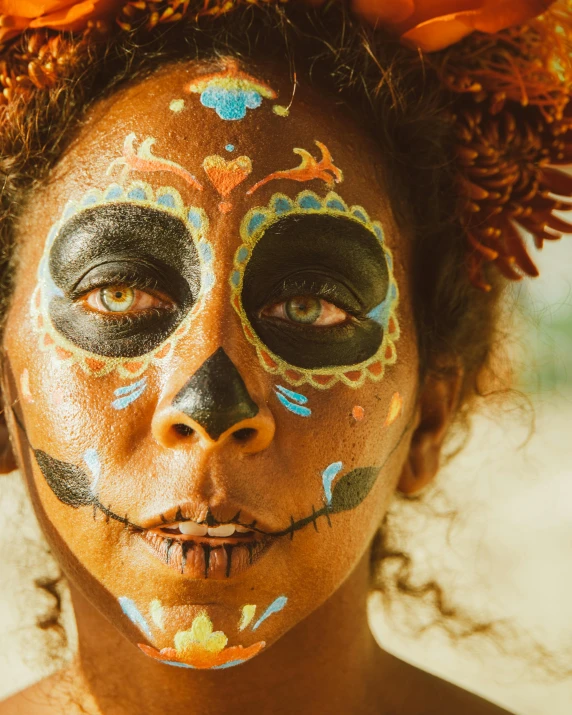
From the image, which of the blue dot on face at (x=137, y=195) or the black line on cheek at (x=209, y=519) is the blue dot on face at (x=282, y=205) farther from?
the black line on cheek at (x=209, y=519)

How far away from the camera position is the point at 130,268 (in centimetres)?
233

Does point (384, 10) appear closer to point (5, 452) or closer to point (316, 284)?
point (316, 284)

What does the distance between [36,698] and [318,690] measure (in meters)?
0.84

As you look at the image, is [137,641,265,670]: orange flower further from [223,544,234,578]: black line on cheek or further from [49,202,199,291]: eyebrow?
[49,202,199,291]: eyebrow

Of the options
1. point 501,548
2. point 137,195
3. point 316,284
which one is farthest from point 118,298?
point 501,548

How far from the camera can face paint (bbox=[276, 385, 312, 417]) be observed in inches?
91.0

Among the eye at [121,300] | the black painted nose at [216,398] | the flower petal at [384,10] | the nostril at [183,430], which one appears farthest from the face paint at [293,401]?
the flower petal at [384,10]

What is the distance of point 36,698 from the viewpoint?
9.45 ft

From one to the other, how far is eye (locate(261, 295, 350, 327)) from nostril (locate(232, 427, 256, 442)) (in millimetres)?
311

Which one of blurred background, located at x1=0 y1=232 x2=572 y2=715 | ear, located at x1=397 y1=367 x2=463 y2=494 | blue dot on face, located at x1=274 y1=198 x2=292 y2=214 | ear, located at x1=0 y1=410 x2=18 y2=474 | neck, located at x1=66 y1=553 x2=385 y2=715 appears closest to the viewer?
blue dot on face, located at x1=274 y1=198 x2=292 y2=214

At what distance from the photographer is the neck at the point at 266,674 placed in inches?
103

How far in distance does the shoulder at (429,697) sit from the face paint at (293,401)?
1020 millimetres

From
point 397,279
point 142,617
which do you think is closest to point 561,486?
point 397,279

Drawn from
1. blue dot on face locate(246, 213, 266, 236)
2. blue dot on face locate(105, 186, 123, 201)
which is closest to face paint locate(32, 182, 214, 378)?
blue dot on face locate(105, 186, 123, 201)
